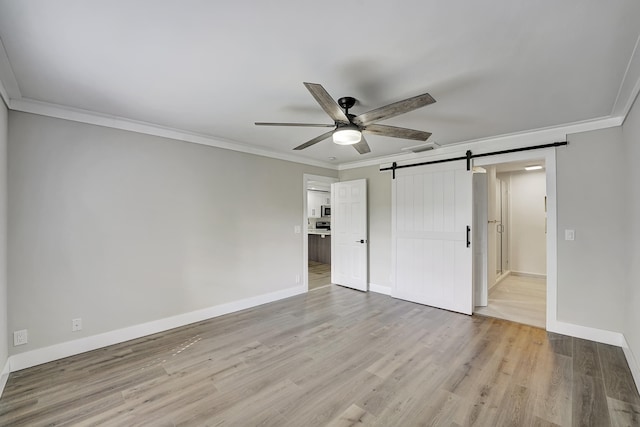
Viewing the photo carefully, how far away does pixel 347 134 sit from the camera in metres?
2.38

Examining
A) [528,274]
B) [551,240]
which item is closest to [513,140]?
[551,240]

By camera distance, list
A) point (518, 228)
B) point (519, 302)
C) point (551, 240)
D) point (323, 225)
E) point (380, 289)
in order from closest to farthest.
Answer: point (551, 240)
point (519, 302)
point (380, 289)
point (518, 228)
point (323, 225)

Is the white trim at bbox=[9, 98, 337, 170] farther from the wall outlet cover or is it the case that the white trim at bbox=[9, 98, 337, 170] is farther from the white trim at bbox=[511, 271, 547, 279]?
the white trim at bbox=[511, 271, 547, 279]

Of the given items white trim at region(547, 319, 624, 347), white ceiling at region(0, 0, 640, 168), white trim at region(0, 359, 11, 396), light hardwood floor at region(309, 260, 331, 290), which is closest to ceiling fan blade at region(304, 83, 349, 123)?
white ceiling at region(0, 0, 640, 168)

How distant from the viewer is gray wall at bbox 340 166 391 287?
5.00 m

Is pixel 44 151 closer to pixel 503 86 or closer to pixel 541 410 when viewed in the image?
pixel 503 86

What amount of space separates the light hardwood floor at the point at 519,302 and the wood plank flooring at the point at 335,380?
0.48 m

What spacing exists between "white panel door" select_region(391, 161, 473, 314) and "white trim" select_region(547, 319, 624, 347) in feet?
3.07

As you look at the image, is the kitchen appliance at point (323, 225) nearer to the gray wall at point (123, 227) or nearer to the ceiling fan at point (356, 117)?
the gray wall at point (123, 227)

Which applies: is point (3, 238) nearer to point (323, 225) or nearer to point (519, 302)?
point (519, 302)

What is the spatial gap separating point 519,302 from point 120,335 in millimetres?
5581

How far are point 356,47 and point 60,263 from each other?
11.0ft

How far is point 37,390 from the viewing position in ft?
7.41

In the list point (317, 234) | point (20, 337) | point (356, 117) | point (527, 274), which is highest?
point (356, 117)
